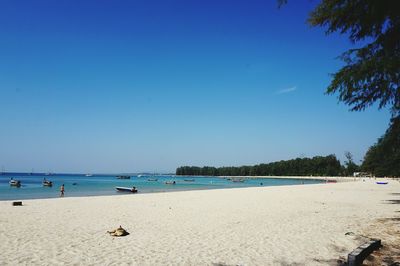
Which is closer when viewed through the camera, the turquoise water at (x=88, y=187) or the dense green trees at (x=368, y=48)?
the dense green trees at (x=368, y=48)

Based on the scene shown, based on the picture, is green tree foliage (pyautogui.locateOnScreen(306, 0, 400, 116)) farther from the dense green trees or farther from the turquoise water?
the turquoise water

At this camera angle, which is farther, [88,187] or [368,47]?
[88,187]

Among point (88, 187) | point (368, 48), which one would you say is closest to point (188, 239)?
point (368, 48)

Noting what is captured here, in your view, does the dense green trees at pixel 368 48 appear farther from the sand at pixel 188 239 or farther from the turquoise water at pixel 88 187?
the turquoise water at pixel 88 187

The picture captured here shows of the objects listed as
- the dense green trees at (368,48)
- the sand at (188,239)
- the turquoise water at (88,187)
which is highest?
the dense green trees at (368,48)

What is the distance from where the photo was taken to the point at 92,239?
406 inches

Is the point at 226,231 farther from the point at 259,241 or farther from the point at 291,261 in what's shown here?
the point at 291,261

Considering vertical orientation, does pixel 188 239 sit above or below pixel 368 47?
below

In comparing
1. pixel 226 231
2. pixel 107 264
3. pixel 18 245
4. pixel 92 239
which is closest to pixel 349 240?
pixel 226 231

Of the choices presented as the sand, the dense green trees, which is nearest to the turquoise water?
the sand

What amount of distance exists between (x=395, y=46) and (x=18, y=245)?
11220 millimetres

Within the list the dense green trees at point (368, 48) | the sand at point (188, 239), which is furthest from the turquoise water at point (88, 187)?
the dense green trees at point (368, 48)

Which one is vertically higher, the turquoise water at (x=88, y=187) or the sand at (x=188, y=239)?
the sand at (x=188, y=239)

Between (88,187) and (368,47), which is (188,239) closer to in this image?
(368,47)
